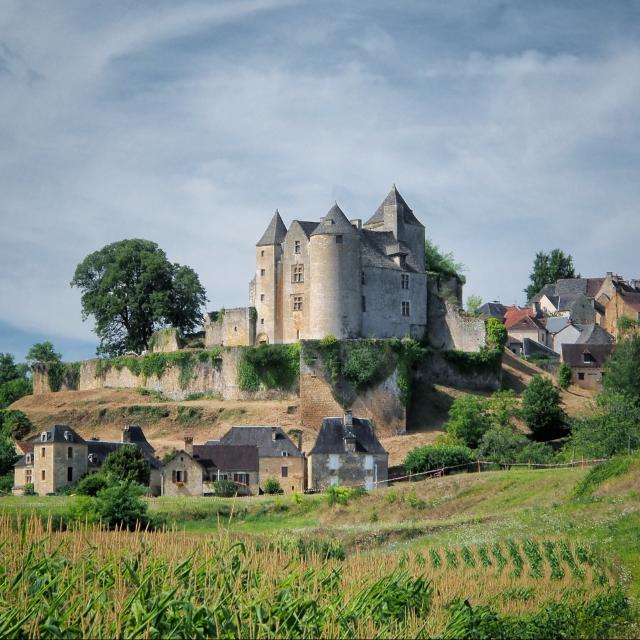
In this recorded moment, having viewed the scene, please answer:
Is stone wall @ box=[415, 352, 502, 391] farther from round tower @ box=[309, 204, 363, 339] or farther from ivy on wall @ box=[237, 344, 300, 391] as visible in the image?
ivy on wall @ box=[237, 344, 300, 391]

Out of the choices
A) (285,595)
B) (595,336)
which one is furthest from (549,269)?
(285,595)

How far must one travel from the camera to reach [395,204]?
6781 cm

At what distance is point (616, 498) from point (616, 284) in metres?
58.7

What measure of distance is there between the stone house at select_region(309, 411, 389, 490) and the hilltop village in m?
0.05

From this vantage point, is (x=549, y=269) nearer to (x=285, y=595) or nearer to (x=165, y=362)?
(x=165, y=362)

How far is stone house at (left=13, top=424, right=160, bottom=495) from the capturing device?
52406 millimetres

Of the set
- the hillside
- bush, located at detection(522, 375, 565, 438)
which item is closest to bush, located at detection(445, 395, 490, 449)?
the hillside

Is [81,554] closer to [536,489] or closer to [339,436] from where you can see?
[536,489]

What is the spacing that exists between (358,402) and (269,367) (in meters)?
5.68

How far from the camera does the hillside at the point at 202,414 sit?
58.6m

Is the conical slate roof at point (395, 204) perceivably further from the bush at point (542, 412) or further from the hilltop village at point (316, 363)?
the bush at point (542, 412)

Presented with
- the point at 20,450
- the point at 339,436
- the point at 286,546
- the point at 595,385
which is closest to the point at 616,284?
the point at 595,385

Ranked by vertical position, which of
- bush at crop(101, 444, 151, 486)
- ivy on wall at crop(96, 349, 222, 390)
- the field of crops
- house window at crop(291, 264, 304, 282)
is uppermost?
house window at crop(291, 264, 304, 282)

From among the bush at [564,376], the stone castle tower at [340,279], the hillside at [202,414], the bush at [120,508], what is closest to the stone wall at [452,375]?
the hillside at [202,414]
